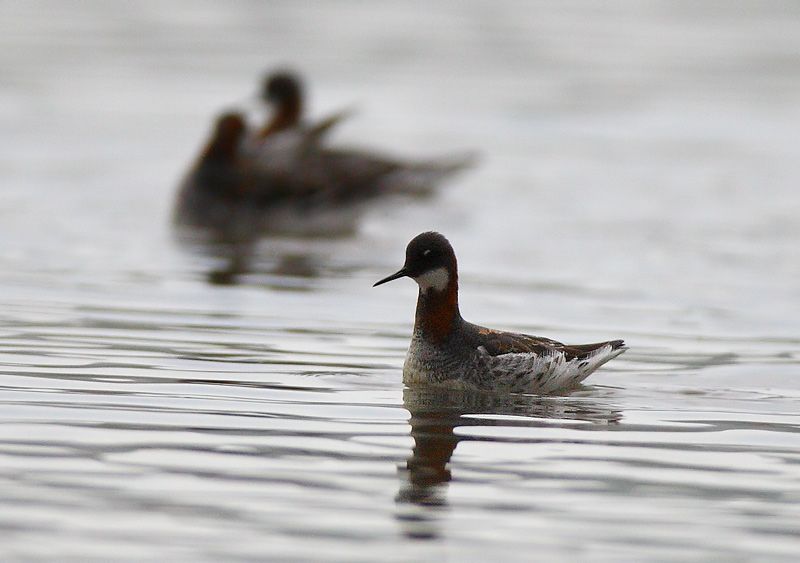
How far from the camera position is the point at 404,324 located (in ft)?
41.3

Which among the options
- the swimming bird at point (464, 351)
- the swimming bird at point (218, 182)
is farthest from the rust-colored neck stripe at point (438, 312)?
the swimming bird at point (218, 182)

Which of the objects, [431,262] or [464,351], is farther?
[431,262]

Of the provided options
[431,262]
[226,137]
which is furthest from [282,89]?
[431,262]

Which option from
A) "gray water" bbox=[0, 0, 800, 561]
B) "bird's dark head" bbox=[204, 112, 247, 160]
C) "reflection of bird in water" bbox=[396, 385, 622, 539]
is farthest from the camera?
"bird's dark head" bbox=[204, 112, 247, 160]

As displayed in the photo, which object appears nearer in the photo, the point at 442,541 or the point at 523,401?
the point at 442,541

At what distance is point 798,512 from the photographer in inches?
297

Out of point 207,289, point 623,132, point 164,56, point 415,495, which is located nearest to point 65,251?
point 207,289

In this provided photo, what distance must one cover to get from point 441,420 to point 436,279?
143 cm

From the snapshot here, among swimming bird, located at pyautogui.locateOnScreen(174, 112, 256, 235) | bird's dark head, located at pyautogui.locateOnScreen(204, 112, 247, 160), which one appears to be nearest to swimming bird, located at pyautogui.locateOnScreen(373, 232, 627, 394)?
swimming bird, located at pyautogui.locateOnScreen(174, 112, 256, 235)

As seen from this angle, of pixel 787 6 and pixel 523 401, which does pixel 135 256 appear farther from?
pixel 787 6

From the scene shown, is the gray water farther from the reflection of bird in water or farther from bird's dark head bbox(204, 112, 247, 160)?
bird's dark head bbox(204, 112, 247, 160)

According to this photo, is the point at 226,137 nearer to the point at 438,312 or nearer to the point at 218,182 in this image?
the point at 218,182

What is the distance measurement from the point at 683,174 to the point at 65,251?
363 inches

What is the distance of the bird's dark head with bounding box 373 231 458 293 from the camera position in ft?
34.1
